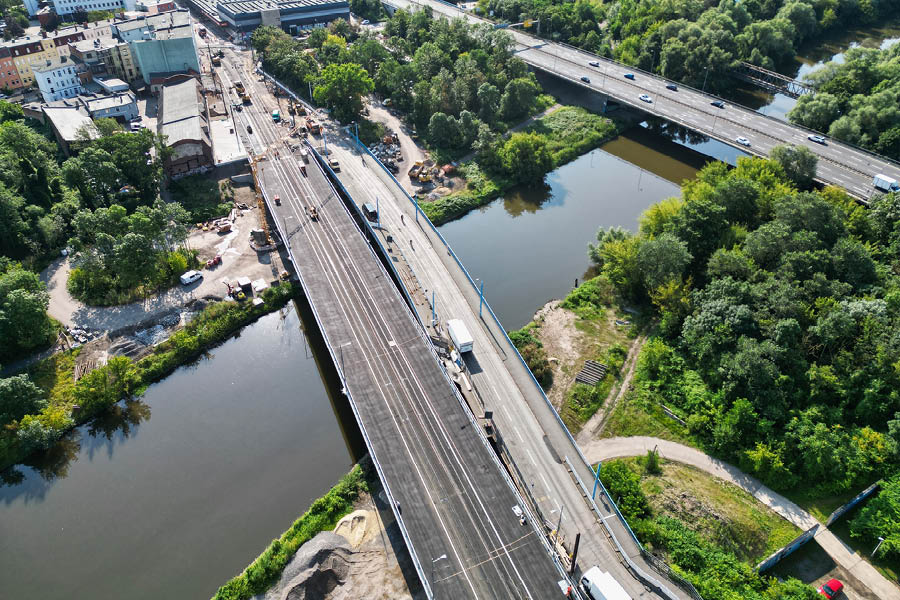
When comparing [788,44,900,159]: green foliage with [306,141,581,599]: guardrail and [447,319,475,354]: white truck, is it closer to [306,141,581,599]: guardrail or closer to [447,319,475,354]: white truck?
[447,319,475,354]: white truck

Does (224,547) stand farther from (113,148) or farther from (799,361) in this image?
(113,148)

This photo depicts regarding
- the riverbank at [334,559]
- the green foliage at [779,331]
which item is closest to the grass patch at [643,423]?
the green foliage at [779,331]

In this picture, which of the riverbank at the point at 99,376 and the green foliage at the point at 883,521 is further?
the riverbank at the point at 99,376

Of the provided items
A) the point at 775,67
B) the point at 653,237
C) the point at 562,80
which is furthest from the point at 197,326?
the point at 775,67

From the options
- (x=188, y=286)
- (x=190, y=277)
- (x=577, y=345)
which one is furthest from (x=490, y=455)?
(x=190, y=277)

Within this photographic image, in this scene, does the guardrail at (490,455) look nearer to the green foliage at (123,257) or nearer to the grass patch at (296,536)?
the grass patch at (296,536)

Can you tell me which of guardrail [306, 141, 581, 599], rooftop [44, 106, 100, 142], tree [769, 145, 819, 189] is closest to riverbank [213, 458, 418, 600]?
guardrail [306, 141, 581, 599]

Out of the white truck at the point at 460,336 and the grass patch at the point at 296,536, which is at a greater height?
the white truck at the point at 460,336
